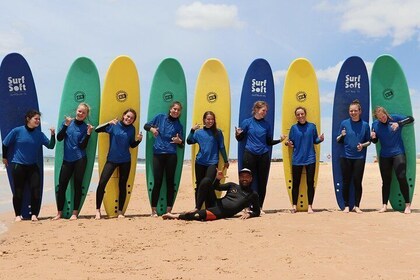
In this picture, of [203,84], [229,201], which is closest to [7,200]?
[203,84]

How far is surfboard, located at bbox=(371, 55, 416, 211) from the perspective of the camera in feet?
18.4

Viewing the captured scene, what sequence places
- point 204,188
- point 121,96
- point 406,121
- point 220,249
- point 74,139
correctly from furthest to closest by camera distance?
point 121,96, point 406,121, point 74,139, point 204,188, point 220,249

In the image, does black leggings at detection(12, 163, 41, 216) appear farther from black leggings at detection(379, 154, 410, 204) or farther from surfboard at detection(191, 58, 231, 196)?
black leggings at detection(379, 154, 410, 204)

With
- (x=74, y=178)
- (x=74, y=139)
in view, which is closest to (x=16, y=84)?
(x=74, y=139)

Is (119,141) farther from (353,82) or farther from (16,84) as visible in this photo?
(353,82)

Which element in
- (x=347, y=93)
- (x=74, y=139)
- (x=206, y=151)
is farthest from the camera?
(x=347, y=93)

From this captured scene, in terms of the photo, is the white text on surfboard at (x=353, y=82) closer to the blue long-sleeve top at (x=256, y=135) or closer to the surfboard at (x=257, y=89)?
the surfboard at (x=257, y=89)

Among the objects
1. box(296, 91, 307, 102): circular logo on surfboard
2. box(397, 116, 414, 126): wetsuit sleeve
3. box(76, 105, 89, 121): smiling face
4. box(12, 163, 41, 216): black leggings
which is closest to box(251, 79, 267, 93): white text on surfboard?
box(296, 91, 307, 102): circular logo on surfboard

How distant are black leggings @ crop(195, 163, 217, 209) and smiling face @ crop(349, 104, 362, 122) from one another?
75.3 inches

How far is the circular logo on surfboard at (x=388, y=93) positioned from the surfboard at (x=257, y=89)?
5.12 feet

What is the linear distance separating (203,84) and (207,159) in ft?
4.46

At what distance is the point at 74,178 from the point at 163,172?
114 cm

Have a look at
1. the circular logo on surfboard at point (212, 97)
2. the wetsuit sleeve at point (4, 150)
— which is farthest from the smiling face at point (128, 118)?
the wetsuit sleeve at point (4, 150)

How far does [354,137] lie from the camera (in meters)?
5.28
